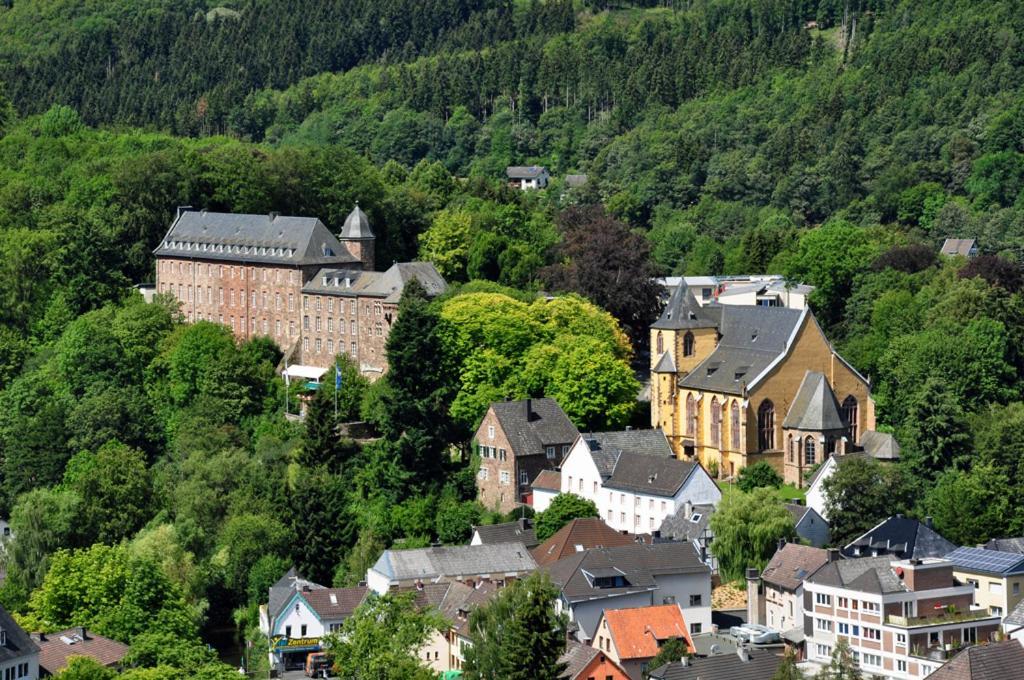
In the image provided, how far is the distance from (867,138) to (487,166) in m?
33.0

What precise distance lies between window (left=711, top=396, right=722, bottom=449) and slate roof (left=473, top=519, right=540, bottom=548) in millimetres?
9596

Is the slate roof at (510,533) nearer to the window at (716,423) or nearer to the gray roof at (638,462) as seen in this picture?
the gray roof at (638,462)

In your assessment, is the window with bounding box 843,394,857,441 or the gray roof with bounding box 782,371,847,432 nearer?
the gray roof with bounding box 782,371,847,432

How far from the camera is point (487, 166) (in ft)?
522

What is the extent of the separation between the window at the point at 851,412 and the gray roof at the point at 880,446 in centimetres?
83

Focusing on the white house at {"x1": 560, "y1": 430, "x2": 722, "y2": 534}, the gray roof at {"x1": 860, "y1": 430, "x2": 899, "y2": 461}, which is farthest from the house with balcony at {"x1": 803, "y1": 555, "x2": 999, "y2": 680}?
the gray roof at {"x1": 860, "y1": 430, "x2": 899, "y2": 461}

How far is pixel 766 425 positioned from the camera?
273 feet

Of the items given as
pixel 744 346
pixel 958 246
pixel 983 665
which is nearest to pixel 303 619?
pixel 744 346

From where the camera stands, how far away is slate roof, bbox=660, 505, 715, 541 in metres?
75.4

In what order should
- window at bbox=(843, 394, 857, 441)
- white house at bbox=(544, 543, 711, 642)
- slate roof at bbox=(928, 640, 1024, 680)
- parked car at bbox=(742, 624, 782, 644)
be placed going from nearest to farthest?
slate roof at bbox=(928, 640, 1024, 680) < parked car at bbox=(742, 624, 782, 644) < white house at bbox=(544, 543, 711, 642) < window at bbox=(843, 394, 857, 441)

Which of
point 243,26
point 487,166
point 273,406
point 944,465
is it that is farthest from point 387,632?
point 243,26

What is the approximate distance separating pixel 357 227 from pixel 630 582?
121 feet

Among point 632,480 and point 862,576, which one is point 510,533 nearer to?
point 632,480

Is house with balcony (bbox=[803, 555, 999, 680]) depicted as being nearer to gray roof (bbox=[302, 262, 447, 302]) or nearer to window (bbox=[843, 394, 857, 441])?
window (bbox=[843, 394, 857, 441])
